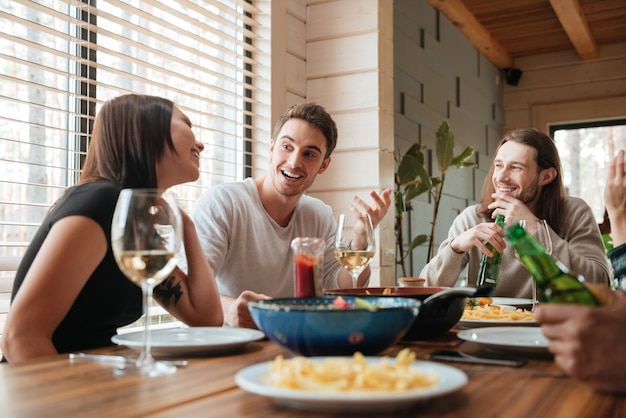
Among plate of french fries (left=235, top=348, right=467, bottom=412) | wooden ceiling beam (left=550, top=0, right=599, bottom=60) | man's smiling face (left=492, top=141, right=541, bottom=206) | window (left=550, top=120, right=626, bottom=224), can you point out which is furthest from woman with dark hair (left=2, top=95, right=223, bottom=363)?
window (left=550, top=120, right=626, bottom=224)

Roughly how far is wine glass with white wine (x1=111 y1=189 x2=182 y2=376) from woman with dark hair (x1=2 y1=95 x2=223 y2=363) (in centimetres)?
35

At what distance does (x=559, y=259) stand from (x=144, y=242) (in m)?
1.85

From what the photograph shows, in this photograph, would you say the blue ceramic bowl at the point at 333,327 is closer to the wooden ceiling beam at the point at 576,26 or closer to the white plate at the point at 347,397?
the white plate at the point at 347,397

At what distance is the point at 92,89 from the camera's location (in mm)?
2256

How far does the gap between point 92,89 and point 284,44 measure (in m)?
1.16

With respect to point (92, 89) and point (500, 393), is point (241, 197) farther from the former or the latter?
point (500, 393)

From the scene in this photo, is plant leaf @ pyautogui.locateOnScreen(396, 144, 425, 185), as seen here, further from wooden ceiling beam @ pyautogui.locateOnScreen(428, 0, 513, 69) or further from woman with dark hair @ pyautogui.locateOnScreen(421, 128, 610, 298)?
wooden ceiling beam @ pyautogui.locateOnScreen(428, 0, 513, 69)

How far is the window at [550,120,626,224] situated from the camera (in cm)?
613

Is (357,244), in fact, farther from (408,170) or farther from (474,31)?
(474,31)

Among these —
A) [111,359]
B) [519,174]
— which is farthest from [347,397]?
[519,174]

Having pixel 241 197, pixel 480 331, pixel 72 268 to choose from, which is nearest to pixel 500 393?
pixel 480 331

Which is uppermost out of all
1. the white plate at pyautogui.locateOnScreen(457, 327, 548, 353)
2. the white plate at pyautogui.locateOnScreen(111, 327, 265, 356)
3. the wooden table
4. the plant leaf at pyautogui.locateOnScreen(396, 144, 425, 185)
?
the plant leaf at pyautogui.locateOnScreen(396, 144, 425, 185)

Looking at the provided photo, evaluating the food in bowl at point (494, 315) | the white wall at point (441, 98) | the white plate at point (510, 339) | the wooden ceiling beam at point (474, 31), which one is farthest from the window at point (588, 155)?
the white plate at point (510, 339)

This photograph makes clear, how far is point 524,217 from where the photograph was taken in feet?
7.60
